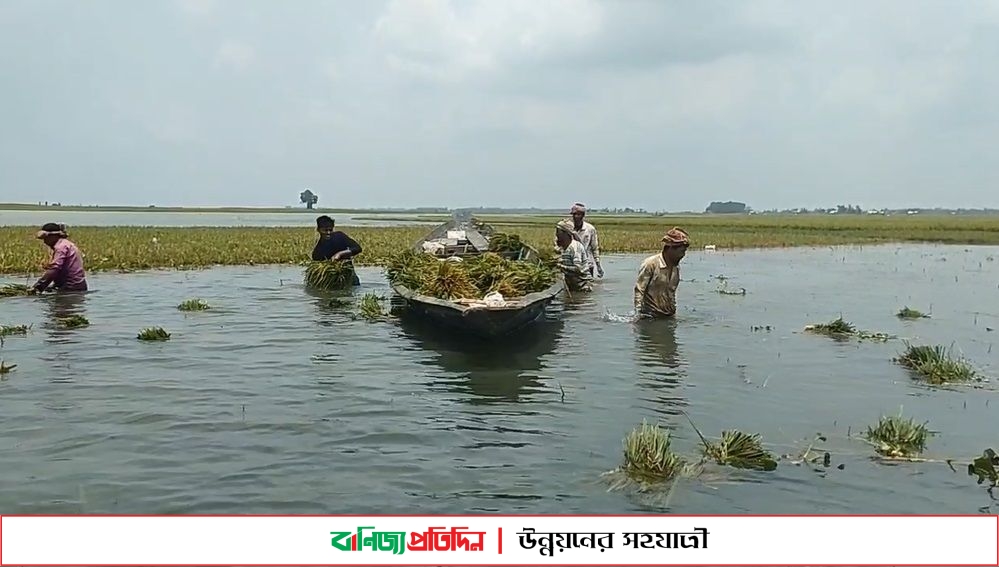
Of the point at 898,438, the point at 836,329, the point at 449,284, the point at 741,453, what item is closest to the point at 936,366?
the point at 836,329

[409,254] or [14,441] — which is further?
[409,254]

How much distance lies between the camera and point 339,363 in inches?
361

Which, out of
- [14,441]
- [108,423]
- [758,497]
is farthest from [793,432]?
[14,441]

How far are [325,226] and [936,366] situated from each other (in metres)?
10.8

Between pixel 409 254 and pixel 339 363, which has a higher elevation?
pixel 409 254

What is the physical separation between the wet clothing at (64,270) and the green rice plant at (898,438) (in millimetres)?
12736

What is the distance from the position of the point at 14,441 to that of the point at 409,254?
8.60 m

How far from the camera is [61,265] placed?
13633mm

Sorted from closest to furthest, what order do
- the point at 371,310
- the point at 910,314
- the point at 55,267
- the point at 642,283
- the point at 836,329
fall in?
the point at 642,283, the point at 836,329, the point at 371,310, the point at 55,267, the point at 910,314

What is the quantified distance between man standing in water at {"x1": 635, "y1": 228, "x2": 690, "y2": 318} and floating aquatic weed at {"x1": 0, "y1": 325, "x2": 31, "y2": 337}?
847 centimetres

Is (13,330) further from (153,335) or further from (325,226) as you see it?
(325,226)

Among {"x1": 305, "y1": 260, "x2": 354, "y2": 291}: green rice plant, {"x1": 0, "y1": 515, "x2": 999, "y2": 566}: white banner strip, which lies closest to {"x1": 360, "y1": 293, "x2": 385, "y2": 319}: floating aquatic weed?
{"x1": 305, "y1": 260, "x2": 354, "y2": 291}: green rice plant

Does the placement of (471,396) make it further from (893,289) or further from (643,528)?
(893,289)

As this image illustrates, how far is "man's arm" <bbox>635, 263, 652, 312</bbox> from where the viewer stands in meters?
11.0
